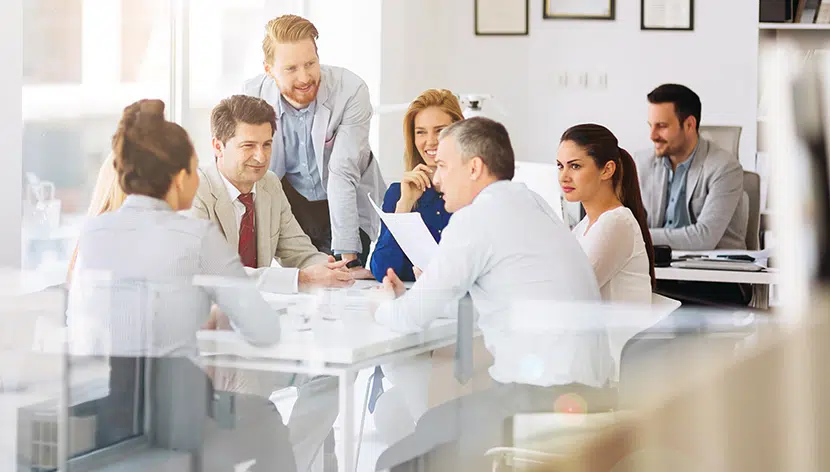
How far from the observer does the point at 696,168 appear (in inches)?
63.0

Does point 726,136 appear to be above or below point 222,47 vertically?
below

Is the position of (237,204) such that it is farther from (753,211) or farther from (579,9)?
(753,211)

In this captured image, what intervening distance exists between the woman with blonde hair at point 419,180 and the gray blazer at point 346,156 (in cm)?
3

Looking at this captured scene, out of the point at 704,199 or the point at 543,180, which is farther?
the point at 704,199

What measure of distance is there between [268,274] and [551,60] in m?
0.48

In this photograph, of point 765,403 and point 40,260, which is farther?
point 40,260

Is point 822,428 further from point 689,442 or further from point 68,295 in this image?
point 68,295

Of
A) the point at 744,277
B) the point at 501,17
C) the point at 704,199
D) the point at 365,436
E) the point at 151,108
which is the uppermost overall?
the point at 501,17

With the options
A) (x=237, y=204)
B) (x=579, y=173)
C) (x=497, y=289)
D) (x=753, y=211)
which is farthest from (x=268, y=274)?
(x=753, y=211)

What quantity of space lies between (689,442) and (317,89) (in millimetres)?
669

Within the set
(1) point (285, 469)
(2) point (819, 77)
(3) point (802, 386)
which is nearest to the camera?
(3) point (802, 386)

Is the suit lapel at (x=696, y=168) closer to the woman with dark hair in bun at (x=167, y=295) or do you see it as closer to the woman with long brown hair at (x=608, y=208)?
the woman with long brown hair at (x=608, y=208)

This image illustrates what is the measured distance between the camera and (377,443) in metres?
1.58

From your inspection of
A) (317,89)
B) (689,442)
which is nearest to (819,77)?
(689,442)
